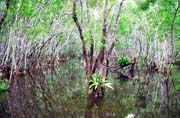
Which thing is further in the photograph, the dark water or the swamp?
the swamp

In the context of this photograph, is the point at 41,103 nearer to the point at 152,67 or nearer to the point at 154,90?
the point at 154,90

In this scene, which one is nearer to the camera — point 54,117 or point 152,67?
point 54,117

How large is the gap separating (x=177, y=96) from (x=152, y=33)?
14206mm

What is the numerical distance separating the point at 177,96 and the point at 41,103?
7399 mm

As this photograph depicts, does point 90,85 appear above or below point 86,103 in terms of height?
above

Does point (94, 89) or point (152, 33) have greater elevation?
A: point (152, 33)

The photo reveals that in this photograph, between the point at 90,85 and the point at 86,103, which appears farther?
the point at 90,85

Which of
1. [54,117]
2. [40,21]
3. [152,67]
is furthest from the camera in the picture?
[152,67]

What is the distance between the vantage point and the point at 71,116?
1311cm

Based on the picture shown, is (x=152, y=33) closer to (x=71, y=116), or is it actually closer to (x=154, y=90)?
(x=154, y=90)

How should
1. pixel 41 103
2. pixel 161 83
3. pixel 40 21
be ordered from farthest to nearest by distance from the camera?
1. pixel 40 21
2. pixel 161 83
3. pixel 41 103

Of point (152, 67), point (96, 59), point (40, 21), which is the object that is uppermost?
point (40, 21)

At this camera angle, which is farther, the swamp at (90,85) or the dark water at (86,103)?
the swamp at (90,85)

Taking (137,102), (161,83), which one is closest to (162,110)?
(137,102)
